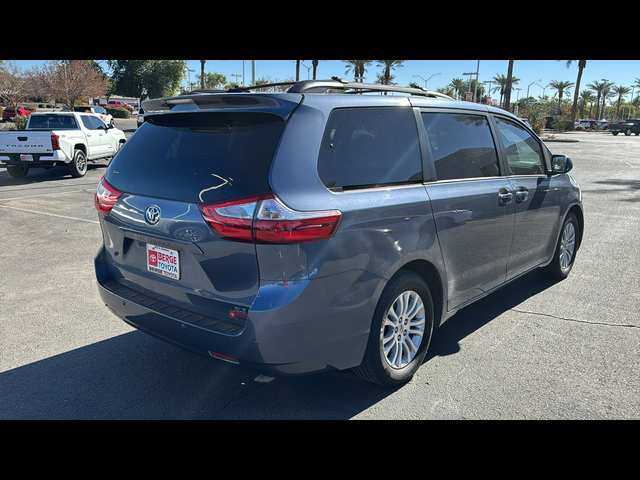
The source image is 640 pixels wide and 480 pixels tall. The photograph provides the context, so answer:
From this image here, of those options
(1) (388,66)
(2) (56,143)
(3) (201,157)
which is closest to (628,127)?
(1) (388,66)

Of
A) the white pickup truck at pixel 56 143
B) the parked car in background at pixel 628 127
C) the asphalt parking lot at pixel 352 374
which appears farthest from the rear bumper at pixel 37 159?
the parked car in background at pixel 628 127

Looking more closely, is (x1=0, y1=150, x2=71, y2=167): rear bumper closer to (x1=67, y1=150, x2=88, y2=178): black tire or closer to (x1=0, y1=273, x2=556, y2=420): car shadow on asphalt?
(x1=67, y1=150, x2=88, y2=178): black tire

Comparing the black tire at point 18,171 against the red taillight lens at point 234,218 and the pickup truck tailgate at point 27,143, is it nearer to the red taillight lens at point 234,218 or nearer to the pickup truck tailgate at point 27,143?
the pickup truck tailgate at point 27,143

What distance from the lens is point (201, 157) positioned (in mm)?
2977

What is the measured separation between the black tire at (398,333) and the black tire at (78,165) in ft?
44.8

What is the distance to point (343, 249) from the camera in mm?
2836

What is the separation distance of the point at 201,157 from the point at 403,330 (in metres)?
1.69

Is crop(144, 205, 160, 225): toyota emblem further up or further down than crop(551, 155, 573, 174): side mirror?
further down

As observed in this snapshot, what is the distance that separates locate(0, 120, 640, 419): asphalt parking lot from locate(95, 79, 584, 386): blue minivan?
1.26 feet

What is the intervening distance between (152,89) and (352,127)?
6425 centimetres

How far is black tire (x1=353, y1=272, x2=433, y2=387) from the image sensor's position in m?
3.18

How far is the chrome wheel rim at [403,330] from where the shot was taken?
3336 millimetres

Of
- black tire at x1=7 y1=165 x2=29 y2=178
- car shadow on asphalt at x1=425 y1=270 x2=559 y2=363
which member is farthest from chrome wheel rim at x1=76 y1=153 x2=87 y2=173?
car shadow on asphalt at x1=425 y1=270 x2=559 y2=363
